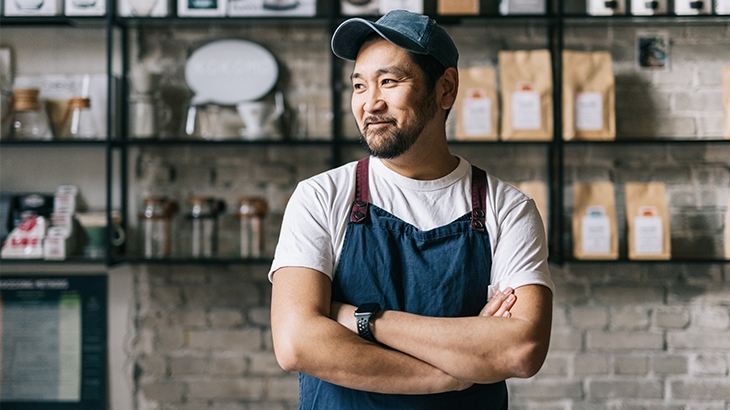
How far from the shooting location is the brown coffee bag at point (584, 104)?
249cm

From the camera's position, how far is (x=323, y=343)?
4.21ft

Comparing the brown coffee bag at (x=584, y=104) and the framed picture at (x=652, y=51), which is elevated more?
the framed picture at (x=652, y=51)

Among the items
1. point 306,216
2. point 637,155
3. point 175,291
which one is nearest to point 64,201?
point 175,291

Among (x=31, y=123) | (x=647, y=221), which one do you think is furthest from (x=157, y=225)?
(x=647, y=221)

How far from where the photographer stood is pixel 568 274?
2695 millimetres

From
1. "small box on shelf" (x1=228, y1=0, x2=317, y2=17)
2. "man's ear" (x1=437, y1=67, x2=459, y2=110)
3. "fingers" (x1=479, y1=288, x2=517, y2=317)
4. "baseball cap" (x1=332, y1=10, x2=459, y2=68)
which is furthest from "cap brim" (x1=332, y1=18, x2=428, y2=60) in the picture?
"small box on shelf" (x1=228, y1=0, x2=317, y2=17)

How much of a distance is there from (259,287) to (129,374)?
2.32 feet

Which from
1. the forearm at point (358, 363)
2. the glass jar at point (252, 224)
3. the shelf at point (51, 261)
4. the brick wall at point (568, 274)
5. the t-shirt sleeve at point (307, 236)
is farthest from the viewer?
the brick wall at point (568, 274)

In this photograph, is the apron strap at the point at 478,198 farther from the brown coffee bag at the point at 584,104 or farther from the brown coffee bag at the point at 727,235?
the brown coffee bag at the point at 727,235

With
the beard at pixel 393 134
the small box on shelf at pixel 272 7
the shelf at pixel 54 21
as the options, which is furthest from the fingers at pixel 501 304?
the shelf at pixel 54 21

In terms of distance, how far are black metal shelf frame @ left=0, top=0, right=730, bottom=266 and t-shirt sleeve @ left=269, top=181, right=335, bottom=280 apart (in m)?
1.08

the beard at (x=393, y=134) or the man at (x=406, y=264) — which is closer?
the man at (x=406, y=264)

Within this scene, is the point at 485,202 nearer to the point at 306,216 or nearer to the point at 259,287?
the point at 306,216

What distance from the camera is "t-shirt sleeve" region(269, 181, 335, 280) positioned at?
4.50 feet
